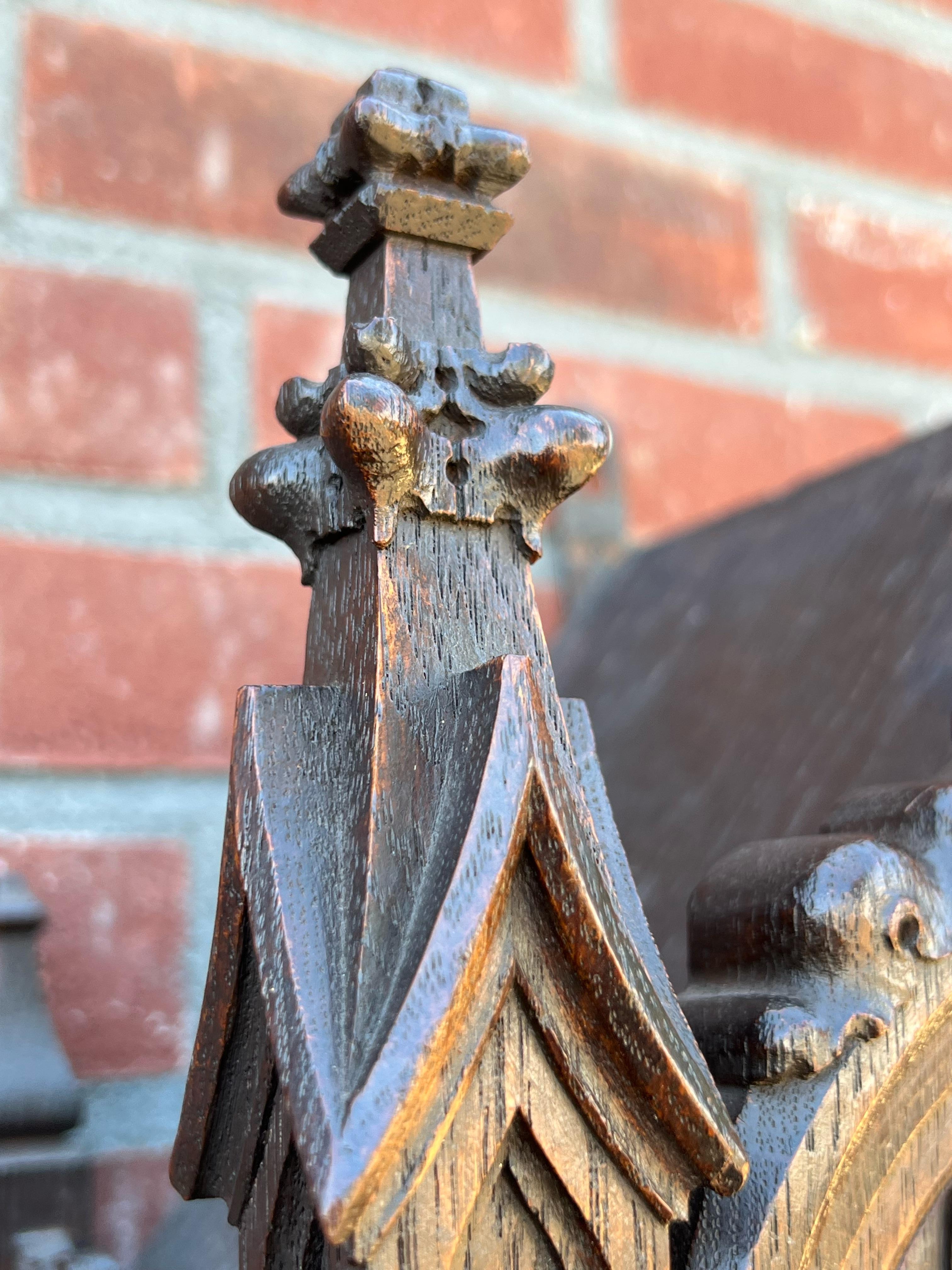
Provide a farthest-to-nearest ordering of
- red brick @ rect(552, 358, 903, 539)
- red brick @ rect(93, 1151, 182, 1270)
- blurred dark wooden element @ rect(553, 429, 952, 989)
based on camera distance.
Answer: red brick @ rect(552, 358, 903, 539), red brick @ rect(93, 1151, 182, 1270), blurred dark wooden element @ rect(553, 429, 952, 989)

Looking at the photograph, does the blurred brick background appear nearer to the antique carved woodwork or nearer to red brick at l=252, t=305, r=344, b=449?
red brick at l=252, t=305, r=344, b=449

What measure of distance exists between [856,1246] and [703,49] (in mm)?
796

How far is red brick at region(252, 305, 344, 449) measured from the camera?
70 centimetres

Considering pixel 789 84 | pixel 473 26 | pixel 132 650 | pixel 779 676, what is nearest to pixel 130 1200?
pixel 132 650

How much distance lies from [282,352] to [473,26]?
251 millimetres

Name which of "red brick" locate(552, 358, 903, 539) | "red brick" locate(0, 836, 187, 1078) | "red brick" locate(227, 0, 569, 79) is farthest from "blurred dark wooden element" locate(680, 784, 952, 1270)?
"red brick" locate(227, 0, 569, 79)

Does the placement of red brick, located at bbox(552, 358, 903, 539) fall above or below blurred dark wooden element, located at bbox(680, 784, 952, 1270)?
above

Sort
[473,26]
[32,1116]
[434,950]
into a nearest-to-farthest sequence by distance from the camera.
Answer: [434,950]
[32,1116]
[473,26]

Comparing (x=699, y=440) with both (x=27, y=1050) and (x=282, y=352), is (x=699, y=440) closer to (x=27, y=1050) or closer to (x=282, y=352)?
(x=282, y=352)

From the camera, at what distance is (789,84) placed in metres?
0.90

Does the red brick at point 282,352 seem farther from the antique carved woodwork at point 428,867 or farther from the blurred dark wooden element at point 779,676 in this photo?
the antique carved woodwork at point 428,867

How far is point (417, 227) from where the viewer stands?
0.30 m

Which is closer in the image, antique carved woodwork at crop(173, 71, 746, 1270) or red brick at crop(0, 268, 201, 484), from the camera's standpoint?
antique carved woodwork at crop(173, 71, 746, 1270)

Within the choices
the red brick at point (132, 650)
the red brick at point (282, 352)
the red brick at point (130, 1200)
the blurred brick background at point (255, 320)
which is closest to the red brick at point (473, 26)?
the blurred brick background at point (255, 320)
